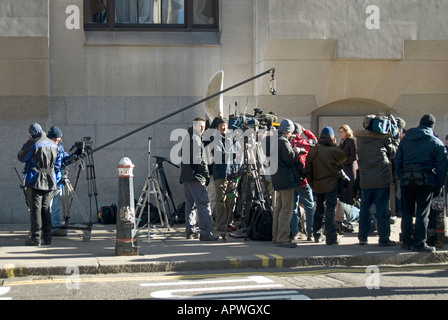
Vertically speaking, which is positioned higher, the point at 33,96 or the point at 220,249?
the point at 33,96

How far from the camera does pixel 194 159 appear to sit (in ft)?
34.7

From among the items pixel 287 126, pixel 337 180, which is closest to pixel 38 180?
pixel 287 126

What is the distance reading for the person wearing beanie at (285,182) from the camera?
10.1 meters

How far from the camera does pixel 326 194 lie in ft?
34.3

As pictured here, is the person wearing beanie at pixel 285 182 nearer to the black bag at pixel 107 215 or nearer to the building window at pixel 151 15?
the black bag at pixel 107 215

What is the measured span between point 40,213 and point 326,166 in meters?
4.63

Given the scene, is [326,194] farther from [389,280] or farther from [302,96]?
[302,96]

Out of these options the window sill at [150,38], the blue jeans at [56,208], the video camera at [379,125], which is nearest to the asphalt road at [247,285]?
the video camera at [379,125]

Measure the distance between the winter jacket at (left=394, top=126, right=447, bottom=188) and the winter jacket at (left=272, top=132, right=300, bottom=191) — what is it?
5.62 feet

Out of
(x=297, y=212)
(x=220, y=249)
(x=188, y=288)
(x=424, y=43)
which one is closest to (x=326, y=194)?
(x=297, y=212)

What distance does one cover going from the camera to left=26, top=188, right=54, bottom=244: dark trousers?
10250 mm

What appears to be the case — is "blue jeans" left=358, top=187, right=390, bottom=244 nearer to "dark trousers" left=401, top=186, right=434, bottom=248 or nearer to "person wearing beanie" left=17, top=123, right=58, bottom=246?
"dark trousers" left=401, top=186, right=434, bottom=248

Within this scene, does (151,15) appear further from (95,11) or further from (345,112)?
(345,112)

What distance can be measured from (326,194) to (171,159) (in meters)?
4.39
